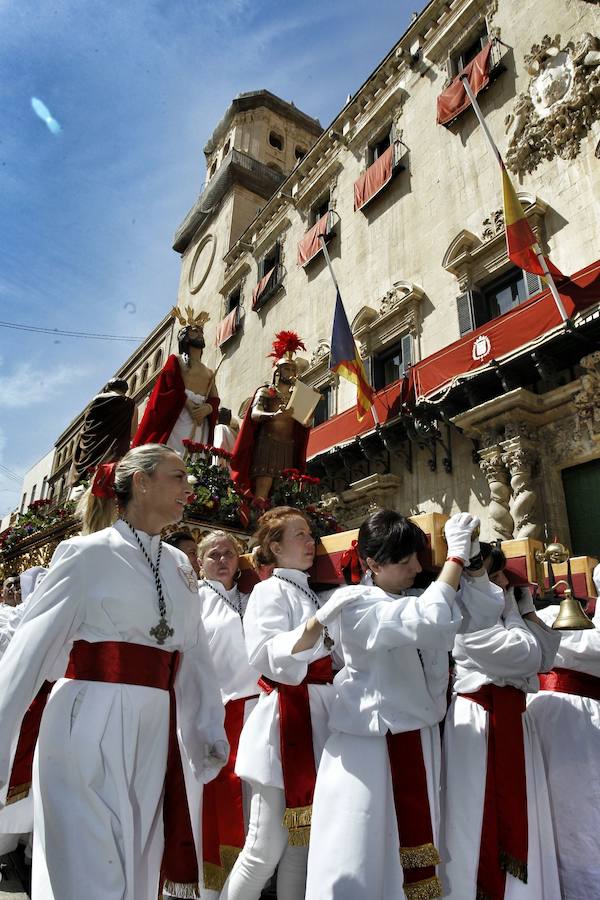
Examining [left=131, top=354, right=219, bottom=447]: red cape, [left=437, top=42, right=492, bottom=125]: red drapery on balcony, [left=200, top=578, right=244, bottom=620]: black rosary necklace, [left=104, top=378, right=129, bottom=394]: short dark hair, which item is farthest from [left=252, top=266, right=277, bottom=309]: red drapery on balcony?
[left=200, top=578, right=244, bottom=620]: black rosary necklace

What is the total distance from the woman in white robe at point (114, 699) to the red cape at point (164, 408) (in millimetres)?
4886

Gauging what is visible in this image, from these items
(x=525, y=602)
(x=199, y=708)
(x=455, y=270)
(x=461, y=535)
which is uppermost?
(x=455, y=270)

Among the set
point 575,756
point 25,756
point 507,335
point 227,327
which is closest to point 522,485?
point 507,335

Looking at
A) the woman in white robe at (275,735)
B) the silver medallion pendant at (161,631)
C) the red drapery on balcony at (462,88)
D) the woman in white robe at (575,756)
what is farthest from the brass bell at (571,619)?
the red drapery on balcony at (462,88)

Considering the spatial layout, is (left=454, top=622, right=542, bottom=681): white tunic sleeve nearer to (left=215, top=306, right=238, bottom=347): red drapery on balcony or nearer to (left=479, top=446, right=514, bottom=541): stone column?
(left=479, top=446, right=514, bottom=541): stone column

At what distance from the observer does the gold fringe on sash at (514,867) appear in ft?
9.28

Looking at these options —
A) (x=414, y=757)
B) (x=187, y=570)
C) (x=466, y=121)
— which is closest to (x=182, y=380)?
(x=187, y=570)

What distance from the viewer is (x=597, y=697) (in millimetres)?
3590

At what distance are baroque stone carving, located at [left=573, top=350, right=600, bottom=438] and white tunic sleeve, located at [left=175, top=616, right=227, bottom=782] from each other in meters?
8.40

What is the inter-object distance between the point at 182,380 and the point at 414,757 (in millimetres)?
5966

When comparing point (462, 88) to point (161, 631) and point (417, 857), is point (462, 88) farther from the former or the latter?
point (417, 857)

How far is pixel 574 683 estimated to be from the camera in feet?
11.9

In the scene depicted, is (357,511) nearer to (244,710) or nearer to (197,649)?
(244,710)

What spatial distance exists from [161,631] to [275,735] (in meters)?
1.07
